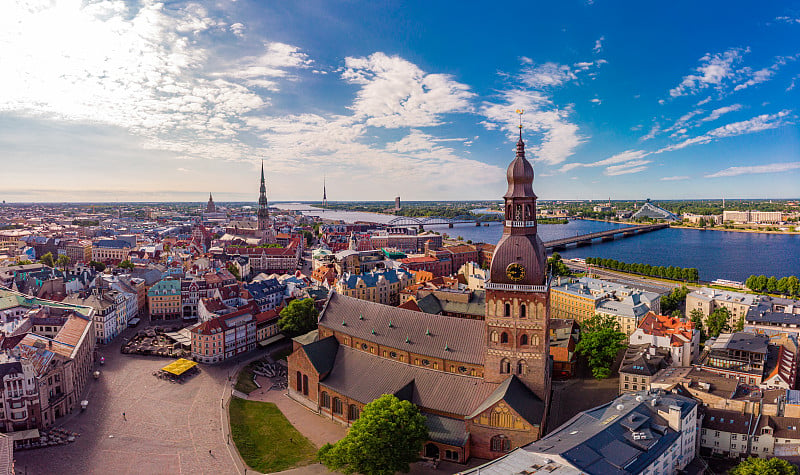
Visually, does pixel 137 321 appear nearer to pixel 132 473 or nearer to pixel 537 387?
pixel 132 473

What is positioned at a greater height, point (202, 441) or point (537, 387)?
point (537, 387)

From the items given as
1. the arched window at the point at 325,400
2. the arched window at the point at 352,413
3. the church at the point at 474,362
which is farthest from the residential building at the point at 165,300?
the arched window at the point at 352,413

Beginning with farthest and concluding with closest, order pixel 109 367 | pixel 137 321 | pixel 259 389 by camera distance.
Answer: pixel 137 321 → pixel 109 367 → pixel 259 389

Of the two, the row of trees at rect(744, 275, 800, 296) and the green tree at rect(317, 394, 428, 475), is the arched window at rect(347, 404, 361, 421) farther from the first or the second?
the row of trees at rect(744, 275, 800, 296)

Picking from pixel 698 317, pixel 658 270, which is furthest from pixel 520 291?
pixel 658 270

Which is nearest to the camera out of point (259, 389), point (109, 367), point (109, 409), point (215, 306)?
point (109, 409)

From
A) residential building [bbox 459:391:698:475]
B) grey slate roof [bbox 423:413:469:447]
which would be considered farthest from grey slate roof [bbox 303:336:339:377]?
residential building [bbox 459:391:698:475]

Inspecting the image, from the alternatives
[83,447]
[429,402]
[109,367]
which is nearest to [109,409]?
[83,447]

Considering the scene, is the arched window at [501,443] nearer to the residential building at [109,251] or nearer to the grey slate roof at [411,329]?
the grey slate roof at [411,329]
